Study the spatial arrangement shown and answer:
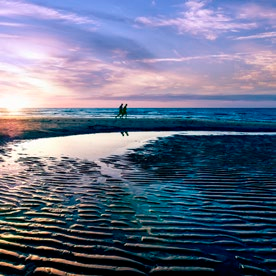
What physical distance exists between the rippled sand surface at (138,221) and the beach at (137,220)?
2 centimetres

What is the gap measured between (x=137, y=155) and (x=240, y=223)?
9.71 meters

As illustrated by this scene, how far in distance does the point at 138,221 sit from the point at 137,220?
0.06 meters

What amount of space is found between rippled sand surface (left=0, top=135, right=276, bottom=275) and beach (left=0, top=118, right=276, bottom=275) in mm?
17

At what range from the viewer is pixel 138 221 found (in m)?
6.04

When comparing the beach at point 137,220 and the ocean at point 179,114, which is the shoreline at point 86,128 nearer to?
the beach at point 137,220

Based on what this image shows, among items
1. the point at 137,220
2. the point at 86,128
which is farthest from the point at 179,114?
the point at 137,220

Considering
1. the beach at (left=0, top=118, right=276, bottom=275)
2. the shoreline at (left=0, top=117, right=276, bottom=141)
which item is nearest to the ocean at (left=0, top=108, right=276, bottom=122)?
the shoreline at (left=0, top=117, right=276, bottom=141)

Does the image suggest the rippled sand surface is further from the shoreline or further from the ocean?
the ocean

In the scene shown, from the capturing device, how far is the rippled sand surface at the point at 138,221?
4316mm

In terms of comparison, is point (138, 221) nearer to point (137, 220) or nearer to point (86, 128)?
point (137, 220)

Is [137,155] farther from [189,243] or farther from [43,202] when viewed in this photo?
[189,243]

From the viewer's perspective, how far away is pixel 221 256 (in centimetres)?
456

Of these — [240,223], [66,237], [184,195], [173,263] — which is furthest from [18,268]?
[184,195]

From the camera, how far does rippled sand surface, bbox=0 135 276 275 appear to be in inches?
170
